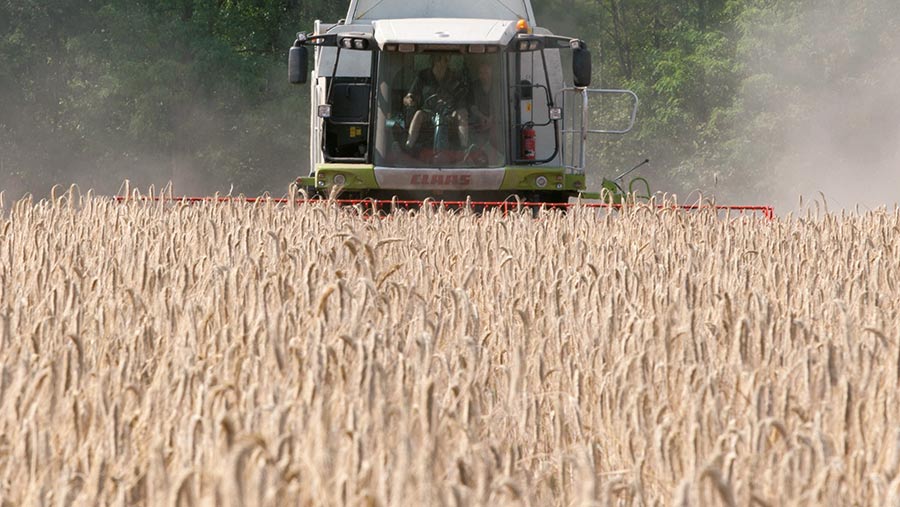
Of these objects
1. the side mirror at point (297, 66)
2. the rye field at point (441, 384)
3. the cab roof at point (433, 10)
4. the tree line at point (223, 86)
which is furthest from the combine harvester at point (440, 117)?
the tree line at point (223, 86)

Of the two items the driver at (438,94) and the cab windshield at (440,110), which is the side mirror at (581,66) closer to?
the cab windshield at (440,110)

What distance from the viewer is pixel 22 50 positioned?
90.9ft

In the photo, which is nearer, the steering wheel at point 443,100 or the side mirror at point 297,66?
the side mirror at point 297,66

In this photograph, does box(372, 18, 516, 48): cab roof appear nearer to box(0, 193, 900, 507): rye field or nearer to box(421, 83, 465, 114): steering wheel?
box(421, 83, 465, 114): steering wheel

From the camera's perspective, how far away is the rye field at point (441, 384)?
2.38 m

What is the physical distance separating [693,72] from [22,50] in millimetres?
15681

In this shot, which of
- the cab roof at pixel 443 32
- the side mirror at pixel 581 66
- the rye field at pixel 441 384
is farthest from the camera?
the side mirror at pixel 581 66

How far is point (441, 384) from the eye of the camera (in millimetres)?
3408

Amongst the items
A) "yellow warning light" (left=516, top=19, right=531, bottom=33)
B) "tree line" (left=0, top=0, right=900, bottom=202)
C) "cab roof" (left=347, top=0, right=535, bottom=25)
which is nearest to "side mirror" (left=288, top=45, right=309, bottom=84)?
"cab roof" (left=347, top=0, right=535, bottom=25)

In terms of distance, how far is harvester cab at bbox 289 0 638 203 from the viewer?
1110 cm

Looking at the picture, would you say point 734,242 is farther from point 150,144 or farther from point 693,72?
point 693,72

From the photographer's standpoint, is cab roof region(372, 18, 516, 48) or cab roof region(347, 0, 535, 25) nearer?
cab roof region(372, 18, 516, 48)

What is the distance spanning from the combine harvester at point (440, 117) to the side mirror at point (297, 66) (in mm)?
11

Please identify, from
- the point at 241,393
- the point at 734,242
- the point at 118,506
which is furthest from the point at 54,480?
the point at 734,242
